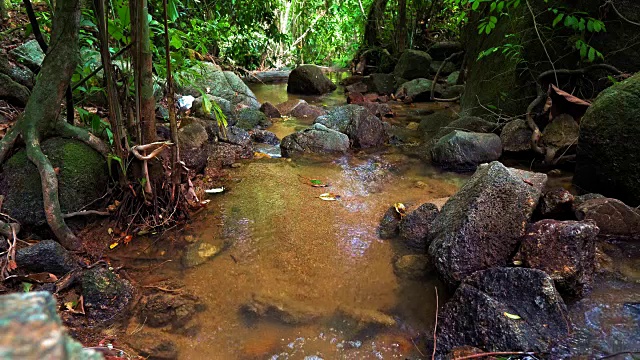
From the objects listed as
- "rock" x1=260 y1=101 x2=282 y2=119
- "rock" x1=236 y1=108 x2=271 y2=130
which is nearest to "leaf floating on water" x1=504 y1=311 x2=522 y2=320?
"rock" x1=236 y1=108 x2=271 y2=130

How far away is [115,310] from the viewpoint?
2.79 m

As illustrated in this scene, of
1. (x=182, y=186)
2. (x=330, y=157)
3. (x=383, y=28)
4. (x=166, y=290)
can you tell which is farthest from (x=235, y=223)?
(x=383, y=28)

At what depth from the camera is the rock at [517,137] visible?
5969mm

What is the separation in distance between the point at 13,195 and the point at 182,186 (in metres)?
1.35

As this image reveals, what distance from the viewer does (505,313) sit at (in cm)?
252

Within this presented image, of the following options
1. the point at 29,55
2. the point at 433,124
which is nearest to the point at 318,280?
the point at 29,55

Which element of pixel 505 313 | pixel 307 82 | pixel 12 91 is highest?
pixel 12 91

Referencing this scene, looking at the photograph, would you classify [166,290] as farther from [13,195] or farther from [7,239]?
[13,195]

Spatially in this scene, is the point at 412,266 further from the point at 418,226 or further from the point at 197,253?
the point at 197,253

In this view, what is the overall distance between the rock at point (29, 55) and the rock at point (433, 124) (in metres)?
6.05

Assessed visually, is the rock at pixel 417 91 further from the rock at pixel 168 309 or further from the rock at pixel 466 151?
the rock at pixel 168 309

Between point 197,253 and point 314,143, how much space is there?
3.26m

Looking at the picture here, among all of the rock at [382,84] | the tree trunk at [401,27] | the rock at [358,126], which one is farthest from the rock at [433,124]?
the tree trunk at [401,27]

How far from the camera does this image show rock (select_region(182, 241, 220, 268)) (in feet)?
11.3
